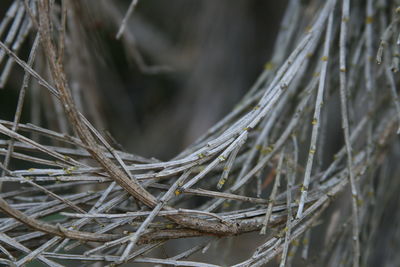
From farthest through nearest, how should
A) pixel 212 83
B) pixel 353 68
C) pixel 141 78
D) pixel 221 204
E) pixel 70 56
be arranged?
pixel 141 78, pixel 212 83, pixel 70 56, pixel 353 68, pixel 221 204

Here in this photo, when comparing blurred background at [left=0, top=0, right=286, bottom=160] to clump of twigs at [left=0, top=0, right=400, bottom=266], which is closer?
clump of twigs at [left=0, top=0, right=400, bottom=266]

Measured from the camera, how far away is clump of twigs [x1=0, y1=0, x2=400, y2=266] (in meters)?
0.74

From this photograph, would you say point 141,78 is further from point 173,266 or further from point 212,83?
point 173,266

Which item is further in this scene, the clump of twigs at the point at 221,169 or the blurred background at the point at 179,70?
the blurred background at the point at 179,70

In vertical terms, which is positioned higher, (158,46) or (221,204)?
(158,46)

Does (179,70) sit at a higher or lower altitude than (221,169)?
higher

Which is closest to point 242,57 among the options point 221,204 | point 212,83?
point 212,83

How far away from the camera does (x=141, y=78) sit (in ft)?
7.11

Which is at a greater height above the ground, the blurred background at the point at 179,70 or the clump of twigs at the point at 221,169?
the blurred background at the point at 179,70

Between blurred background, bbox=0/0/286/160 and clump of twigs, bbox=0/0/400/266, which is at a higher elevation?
blurred background, bbox=0/0/286/160

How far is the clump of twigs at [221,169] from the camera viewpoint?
74 centimetres

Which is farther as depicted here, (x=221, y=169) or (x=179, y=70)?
(x=179, y=70)

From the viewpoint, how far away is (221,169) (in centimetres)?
103

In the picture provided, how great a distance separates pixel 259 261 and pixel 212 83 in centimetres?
126
